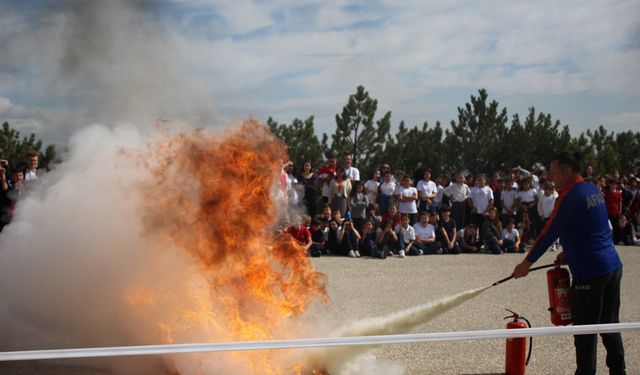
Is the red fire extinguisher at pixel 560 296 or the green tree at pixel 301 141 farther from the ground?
the green tree at pixel 301 141

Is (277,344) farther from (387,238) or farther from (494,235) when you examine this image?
(494,235)

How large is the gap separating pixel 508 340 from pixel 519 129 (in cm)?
1963

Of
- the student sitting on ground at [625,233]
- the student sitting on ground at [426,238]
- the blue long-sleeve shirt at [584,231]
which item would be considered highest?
the blue long-sleeve shirt at [584,231]

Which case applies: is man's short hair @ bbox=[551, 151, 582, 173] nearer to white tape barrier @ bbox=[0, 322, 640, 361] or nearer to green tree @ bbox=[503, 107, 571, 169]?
white tape barrier @ bbox=[0, 322, 640, 361]

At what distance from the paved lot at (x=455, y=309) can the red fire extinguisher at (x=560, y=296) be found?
0.58 m

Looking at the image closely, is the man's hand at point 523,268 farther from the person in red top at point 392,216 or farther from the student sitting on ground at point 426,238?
the student sitting on ground at point 426,238

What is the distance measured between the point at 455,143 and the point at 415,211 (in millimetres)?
10335

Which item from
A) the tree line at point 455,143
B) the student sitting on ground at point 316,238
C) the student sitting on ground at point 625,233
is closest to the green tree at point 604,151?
the tree line at point 455,143

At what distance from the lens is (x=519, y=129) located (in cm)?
2341

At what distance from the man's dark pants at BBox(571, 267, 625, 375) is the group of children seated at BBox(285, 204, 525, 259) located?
723 centimetres

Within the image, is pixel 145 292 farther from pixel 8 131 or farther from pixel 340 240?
pixel 8 131

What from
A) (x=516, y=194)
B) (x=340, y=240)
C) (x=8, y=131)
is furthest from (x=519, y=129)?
(x=8, y=131)

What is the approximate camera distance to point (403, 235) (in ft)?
42.4

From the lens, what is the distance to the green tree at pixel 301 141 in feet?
65.0
